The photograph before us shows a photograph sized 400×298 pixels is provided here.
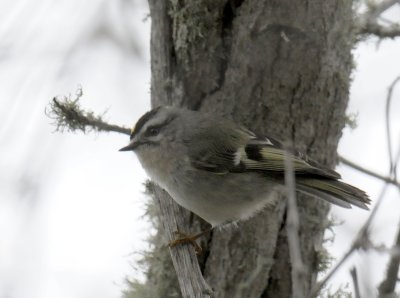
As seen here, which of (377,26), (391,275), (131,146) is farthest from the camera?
(377,26)

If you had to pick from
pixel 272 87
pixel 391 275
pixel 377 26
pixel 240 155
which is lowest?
pixel 391 275

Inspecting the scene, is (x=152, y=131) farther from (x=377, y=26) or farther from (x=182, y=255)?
(x=377, y=26)

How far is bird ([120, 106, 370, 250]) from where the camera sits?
3.59 metres

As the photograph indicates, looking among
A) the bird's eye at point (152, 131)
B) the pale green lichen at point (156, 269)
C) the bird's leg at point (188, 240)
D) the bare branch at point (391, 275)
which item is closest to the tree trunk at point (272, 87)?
the bird's leg at point (188, 240)

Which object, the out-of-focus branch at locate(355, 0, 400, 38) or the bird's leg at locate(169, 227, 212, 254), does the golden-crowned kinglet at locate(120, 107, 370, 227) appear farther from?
the out-of-focus branch at locate(355, 0, 400, 38)

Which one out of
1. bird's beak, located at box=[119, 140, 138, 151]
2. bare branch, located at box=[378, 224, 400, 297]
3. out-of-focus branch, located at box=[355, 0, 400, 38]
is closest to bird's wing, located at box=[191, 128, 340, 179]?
bird's beak, located at box=[119, 140, 138, 151]

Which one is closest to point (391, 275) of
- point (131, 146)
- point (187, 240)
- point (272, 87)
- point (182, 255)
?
point (182, 255)

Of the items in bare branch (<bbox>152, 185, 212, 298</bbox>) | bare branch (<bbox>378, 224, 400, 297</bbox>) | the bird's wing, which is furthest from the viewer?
the bird's wing

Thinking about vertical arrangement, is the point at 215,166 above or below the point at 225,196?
above

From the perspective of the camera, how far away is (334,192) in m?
3.54

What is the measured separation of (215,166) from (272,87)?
519mm

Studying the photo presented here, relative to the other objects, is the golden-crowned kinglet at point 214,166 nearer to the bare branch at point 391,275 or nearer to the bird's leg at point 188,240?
the bird's leg at point 188,240

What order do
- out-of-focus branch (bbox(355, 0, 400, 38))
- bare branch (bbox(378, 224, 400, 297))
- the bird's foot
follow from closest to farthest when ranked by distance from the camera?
bare branch (bbox(378, 224, 400, 297)) → the bird's foot → out-of-focus branch (bbox(355, 0, 400, 38))

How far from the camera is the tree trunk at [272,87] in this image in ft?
11.6
